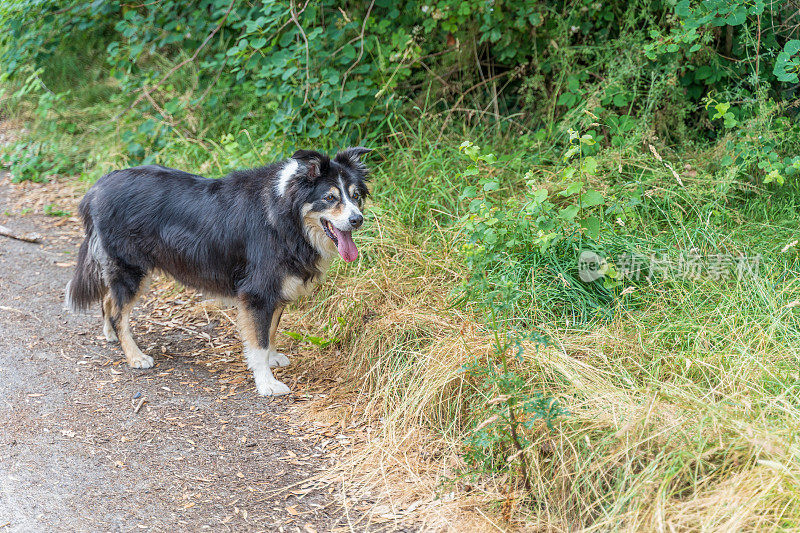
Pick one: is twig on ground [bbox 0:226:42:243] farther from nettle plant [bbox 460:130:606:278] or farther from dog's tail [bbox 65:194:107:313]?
nettle plant [bbox 460:130:606:278]

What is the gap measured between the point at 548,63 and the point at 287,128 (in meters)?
2.34

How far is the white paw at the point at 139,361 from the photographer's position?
475cm

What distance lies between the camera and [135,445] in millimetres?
3859

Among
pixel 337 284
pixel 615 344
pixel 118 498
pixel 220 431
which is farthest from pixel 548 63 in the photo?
pixel 118 498

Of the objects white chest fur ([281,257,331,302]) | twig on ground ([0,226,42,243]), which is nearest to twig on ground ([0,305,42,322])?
twig on ground ([0,226,42,243])

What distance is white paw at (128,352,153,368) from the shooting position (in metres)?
4.75

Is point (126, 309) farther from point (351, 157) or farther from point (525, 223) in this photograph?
point (525, 223)

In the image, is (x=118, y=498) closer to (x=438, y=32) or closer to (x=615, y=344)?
(x=615, y=344)

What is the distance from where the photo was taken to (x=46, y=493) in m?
3.37

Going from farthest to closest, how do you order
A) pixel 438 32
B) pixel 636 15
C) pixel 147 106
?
pixel 147 106 < pixel 438 32 < pixel 636 15

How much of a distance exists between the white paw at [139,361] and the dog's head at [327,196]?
141 cm

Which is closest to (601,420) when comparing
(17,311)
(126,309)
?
(126,309)

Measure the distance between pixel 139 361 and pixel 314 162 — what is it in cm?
182

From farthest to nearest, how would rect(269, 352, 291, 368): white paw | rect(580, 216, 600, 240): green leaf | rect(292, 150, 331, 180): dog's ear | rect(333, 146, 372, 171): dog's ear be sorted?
rect(269, 352, 291, 368): white paw, rect(333, 146, 372, 171): dog's ear, rect(580, 216, 600, 240): green leaf, rect(292, 150, 331, 180): dog's ear
